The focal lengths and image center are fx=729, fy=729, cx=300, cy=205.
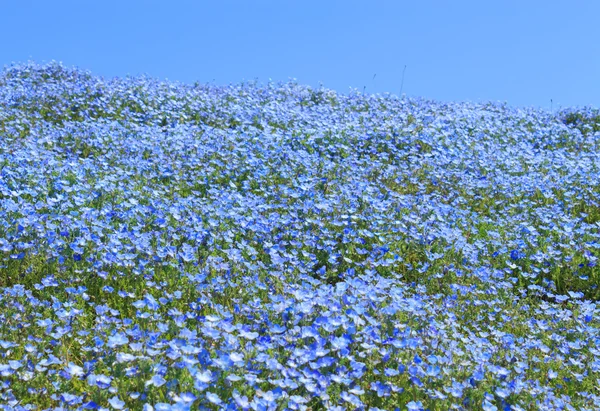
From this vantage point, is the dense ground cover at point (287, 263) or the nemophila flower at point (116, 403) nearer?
the nemophila flower at point (116, 403)

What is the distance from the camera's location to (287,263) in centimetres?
652

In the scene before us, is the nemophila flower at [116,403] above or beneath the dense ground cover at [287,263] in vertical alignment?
beneath

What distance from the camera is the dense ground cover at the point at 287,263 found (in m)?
4.23

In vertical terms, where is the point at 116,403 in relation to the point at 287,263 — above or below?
below

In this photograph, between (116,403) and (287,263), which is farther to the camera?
(287,263)

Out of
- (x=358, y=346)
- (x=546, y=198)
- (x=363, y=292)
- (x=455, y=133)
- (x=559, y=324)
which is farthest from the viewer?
(x=455, y=133)

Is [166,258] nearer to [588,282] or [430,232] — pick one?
[430,232]

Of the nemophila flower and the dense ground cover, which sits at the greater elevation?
the dense ground cover

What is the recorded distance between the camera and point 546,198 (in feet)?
30.9

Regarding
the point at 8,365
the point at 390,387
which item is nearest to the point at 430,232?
the point at 390,387

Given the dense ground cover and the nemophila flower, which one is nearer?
the nemophila flower

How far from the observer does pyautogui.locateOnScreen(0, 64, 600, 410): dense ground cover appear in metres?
4.23

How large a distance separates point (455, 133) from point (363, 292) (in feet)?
26.3

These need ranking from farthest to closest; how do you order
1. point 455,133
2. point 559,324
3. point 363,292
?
1. point 455,133
2. point 559,324
3. point 363,292
